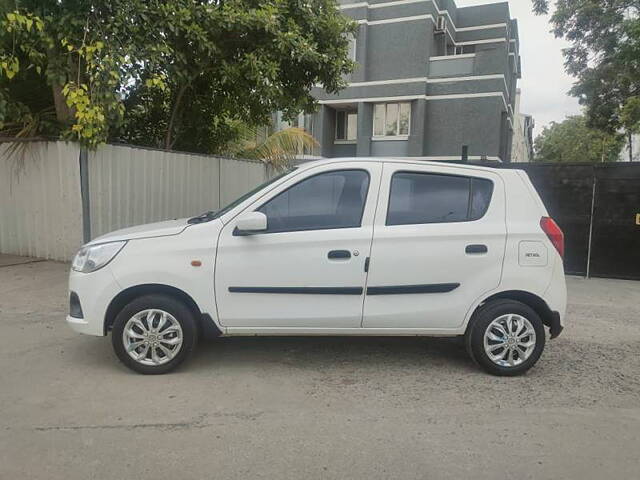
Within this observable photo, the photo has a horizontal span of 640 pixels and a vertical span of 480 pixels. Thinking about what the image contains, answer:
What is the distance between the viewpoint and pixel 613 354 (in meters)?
5.18

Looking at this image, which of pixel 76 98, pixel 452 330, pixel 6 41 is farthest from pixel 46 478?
pixel 6 41

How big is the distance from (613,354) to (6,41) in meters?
8.46

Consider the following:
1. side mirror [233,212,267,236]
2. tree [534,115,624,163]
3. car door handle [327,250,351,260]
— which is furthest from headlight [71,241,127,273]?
tree [534,115,624,163]

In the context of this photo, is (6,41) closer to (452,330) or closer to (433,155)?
(452,330)

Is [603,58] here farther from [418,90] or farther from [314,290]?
[314,290]

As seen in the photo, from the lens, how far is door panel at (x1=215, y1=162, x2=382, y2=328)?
165 inches

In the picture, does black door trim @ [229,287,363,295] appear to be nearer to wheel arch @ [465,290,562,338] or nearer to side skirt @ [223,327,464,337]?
side skirt @ [223,327,464,337]

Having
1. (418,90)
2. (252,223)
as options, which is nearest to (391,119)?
(418,90)

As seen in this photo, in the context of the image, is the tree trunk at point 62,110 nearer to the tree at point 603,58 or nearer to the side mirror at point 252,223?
the side mirror at point 252,223

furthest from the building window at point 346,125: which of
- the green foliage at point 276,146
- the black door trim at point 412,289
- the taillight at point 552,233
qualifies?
the black door trim at point 412,289

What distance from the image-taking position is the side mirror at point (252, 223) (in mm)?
4090

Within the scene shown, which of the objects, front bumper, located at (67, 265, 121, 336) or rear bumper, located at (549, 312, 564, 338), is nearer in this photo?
front bumper, located at (67, 265, 121, 336)

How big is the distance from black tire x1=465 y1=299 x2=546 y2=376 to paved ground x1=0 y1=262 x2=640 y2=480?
100mm

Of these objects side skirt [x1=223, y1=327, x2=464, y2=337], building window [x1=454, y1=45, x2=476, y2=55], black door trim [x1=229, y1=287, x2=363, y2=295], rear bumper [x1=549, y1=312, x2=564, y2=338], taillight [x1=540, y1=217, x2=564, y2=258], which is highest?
building window [x1=454, y1=45, x2=476, y2=55]
